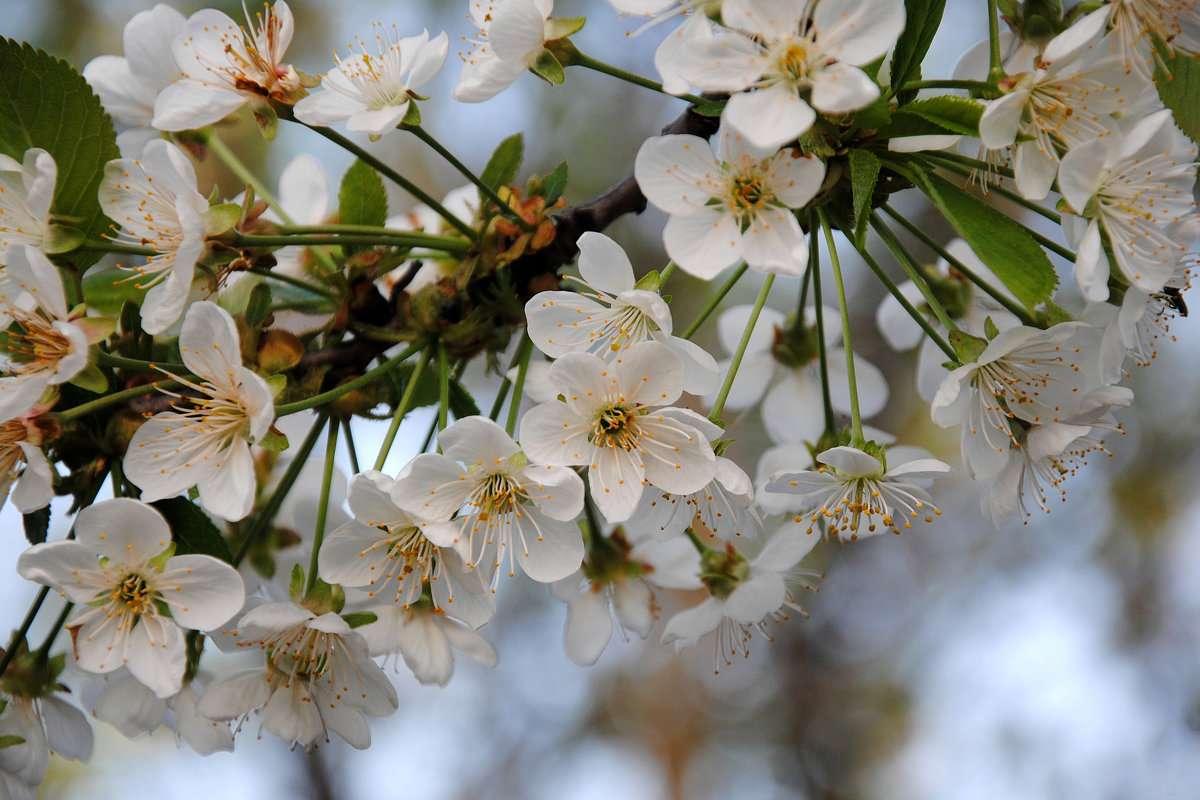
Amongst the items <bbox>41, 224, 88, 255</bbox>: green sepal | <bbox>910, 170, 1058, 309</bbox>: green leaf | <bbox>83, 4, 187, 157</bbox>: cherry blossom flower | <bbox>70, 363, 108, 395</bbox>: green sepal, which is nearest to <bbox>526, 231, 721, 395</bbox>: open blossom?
<bbox>910, 170, 1058, 309</bbox>: green leaf

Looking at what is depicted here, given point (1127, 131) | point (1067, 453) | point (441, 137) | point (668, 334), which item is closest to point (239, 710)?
point (668, 334)

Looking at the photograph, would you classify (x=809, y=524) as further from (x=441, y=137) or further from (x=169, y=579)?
(x=441, y=137)

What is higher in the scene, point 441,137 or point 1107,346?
point 1107,346

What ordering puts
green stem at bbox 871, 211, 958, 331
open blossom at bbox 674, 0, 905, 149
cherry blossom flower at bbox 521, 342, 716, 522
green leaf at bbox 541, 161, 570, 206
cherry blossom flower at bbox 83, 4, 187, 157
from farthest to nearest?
cherry blossom flower at bbox 83, 4, 187, 157 → green leaf at bbox 541, 161, 570, 206 → green stem at bbox 871, 211, 958, 331 → cherry blossom flower at bbox 521, 342, 716, 522 → open blossom at bbox 674, 0, 905, 149

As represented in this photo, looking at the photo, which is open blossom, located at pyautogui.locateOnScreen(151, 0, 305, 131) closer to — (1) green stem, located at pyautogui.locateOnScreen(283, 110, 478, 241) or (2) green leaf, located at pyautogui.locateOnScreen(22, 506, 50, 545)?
(1) green stem, located at pyautogui.locateOnScreen(283, 110, 478, 241)

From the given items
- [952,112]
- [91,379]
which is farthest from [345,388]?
[952,112]
